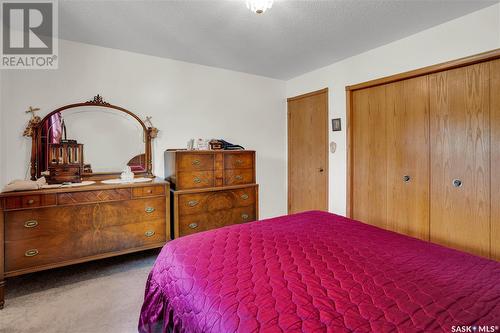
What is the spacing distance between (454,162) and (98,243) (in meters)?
3.34

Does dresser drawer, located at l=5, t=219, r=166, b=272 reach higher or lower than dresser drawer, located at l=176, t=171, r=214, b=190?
lower

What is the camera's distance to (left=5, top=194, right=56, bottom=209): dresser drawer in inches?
76.2

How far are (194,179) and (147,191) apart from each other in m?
0.53

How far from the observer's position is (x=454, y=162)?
227 cm

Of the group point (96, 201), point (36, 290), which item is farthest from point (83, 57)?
point (36, 290)

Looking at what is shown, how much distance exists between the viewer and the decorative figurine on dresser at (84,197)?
200 cm

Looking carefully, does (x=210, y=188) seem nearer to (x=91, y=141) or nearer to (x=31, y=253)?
(x=91, y=141)

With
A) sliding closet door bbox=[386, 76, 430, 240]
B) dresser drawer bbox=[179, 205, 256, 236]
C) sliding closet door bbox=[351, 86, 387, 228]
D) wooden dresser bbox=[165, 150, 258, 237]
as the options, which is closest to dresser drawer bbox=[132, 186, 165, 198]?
wooden dresser bbox=[165, 150, 258, 237]

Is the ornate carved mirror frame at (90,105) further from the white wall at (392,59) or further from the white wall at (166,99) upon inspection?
the white wall at (392,59)

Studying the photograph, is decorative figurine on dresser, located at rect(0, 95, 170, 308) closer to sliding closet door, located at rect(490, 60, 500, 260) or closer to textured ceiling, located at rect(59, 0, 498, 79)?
Result: textured ceiling, located at rect(59, 0, 498, 79)

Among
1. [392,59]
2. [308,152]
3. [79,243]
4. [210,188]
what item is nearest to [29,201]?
[79,243]

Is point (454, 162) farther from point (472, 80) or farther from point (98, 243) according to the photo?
point (98, 243)

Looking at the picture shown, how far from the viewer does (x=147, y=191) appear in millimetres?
2506

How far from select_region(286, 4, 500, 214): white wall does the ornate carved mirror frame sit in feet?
7.57
